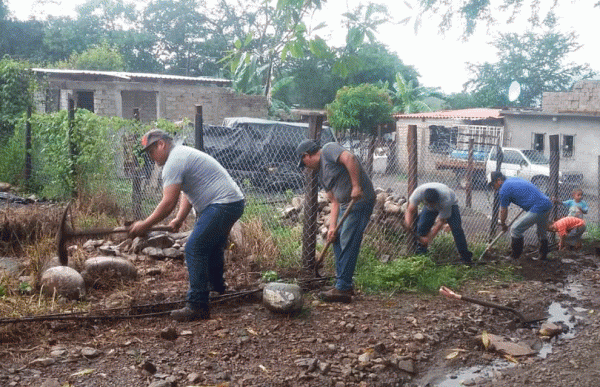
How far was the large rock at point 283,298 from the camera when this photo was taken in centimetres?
527

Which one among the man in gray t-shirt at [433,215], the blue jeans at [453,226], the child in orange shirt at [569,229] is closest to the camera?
the man in gray t-shirt at [433,215]

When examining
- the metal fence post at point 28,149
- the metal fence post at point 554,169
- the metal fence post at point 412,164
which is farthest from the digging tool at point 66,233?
the metal fence post at point 28,149

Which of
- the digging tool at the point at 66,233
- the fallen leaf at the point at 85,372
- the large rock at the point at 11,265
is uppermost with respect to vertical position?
the digging tool at the point at 66,233

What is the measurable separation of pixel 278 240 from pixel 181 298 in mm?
1715

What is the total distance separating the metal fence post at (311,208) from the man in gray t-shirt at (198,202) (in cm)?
123

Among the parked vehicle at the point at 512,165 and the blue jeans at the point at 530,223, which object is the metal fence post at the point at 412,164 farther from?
the parked vehicle at the point at 512,165

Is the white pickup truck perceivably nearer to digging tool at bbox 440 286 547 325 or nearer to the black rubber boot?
the black rubber boot

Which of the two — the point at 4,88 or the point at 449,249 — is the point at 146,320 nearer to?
the point at 449,249

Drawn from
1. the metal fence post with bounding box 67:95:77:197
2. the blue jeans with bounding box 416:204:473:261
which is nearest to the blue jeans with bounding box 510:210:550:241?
the blue jeans with bounding box 416:204:473:261

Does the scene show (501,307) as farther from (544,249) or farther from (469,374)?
(544,249)

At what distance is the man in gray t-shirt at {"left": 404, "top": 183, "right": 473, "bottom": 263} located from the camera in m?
7.45

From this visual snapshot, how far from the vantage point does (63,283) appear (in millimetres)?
5496

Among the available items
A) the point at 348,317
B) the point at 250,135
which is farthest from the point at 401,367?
the point at 250,135

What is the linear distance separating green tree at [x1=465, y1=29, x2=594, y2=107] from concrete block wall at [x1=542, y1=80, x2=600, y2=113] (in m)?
14.2
